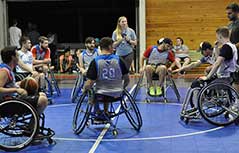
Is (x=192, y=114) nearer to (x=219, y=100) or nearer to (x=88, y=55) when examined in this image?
(x=219, y=100)

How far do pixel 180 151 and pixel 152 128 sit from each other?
1.03 m

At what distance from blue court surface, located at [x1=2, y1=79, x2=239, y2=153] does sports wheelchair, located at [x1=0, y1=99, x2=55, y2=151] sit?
0.11m

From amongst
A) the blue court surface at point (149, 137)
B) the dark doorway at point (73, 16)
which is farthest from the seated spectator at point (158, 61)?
the dark doorway at point (73, 16)

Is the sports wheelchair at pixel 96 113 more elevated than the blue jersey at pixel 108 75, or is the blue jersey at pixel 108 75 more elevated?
the blue jersey at pixel 108 75

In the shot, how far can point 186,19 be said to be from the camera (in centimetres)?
1165

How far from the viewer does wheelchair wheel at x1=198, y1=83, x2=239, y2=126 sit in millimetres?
5141

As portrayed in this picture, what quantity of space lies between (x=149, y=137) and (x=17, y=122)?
1.43 metres

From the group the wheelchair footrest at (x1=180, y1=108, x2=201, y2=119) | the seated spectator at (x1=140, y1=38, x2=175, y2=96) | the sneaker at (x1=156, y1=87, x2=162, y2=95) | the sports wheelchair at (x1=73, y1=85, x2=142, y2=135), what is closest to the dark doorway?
the seated spectator at (x1=140, y1=38, x2=175, y2=96)

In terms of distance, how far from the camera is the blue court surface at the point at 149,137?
4.30m

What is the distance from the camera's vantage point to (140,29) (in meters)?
11.7

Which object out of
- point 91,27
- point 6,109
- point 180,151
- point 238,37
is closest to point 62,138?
point 6,109

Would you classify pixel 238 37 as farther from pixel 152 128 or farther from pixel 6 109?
pixel 6 109

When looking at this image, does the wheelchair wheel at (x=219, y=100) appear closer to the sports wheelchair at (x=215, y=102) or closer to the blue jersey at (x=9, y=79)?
the sports wheelchair at (x=215, y=102)

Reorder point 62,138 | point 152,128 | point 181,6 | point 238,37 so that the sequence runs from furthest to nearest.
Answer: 1. point 181,6
2. point 238,37
3. point 152,128
4. point 62,138
